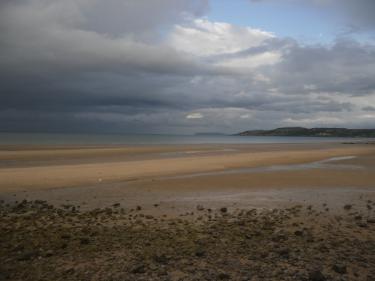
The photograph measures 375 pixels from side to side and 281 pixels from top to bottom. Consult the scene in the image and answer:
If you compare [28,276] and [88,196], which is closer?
[28,276]

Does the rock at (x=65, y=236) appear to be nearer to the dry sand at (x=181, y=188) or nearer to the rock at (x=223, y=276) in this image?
the dry sand at (x=181, y=188)

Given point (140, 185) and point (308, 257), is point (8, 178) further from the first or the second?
point (308, 257)

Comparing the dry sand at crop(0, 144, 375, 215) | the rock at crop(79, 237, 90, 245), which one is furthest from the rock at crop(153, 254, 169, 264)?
the dry sand at crop(0, 144, 375, 215)

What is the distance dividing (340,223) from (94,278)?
6650 mm

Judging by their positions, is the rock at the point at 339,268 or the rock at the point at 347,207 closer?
the rock at the point at 339,268

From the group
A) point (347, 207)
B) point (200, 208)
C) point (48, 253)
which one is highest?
point (48, 253)

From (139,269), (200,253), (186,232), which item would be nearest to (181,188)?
(186,232)

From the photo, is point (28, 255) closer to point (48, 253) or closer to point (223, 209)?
point (48, 253)

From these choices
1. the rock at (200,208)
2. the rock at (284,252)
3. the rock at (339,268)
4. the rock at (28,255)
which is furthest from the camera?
the rock at (200,208)

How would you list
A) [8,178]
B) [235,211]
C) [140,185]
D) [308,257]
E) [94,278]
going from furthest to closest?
[8,178]
[140,185]
[235,211]
[308,257]
[94,278]

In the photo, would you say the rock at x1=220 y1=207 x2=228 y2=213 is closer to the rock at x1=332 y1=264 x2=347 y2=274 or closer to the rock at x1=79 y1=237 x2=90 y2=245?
the rock at x1=79 y1=237 x2=90 y2=245

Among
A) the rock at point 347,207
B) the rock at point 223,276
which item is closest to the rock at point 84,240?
the rock at point 223,276

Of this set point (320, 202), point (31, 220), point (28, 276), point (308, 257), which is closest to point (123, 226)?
point (31, 220)

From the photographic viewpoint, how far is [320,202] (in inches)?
482
